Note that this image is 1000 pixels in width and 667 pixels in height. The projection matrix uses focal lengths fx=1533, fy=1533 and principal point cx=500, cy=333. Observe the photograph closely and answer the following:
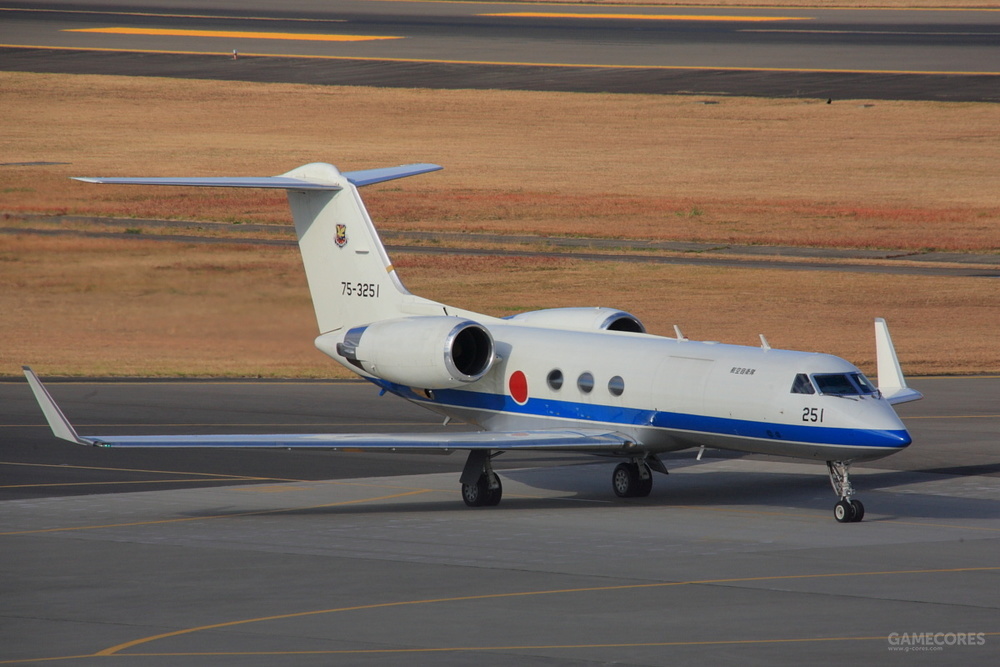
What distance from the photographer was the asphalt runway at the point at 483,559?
17.3 meters

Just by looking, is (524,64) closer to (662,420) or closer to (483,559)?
(662,420)

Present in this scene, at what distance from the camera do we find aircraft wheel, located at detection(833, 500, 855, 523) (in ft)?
81.4

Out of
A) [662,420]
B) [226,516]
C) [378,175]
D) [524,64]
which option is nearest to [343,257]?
[378,175]

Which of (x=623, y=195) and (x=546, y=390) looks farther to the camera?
(x=623, y=195)

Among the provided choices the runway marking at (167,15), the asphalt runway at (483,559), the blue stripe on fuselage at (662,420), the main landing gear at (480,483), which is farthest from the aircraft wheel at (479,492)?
the runway marking at (167,15)

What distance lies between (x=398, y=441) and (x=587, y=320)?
558cm

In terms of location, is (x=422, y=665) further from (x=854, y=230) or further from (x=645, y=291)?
(x=854, y=230)

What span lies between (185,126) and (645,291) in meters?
37.3

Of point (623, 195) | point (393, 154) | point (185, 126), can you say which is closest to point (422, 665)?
point (623, 195)

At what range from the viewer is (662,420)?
2606 cm

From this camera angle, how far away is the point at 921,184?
241ft

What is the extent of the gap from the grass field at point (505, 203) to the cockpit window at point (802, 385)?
42.9 ft

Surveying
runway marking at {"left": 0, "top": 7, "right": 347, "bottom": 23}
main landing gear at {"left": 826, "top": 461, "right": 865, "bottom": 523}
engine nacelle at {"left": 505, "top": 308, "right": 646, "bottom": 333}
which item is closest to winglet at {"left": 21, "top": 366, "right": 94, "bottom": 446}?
engine nacelle at {"left": 505, "top": 308, "right": 646, "bottom": 333}

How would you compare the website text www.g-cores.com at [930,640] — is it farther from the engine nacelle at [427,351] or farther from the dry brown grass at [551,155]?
the dry brown grass at [551,155]
